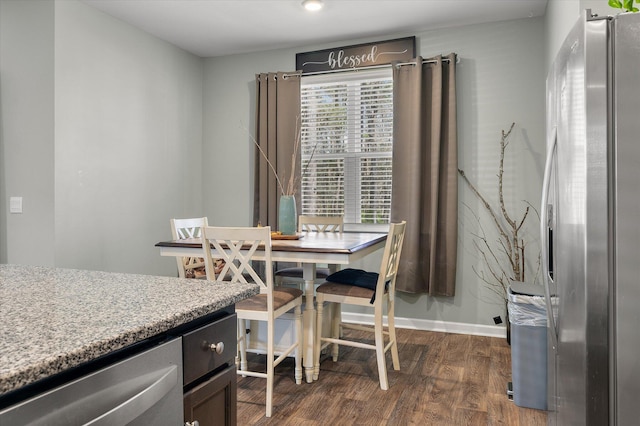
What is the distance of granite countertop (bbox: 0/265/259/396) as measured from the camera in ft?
2.32

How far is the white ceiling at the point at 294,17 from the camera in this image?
3.43 meters

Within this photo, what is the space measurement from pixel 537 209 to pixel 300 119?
2154 mm

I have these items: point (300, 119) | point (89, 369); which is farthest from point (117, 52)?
point (89, 369)

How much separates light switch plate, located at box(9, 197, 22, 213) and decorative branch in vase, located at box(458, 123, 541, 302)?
130 inches

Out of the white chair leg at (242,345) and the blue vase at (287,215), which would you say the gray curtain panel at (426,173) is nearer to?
the blue vase at (287,215)

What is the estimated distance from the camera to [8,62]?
325 cm

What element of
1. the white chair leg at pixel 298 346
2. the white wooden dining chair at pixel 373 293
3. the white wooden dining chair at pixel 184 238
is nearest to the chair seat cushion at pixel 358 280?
Result: the white wooden dining chair at pixel 373 293

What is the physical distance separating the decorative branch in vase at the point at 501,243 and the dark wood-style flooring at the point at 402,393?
1.92ft

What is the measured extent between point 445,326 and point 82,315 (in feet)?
Answer: 11.3

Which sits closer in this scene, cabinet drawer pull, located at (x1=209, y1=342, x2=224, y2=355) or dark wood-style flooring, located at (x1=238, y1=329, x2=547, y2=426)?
cabinet drawer pull, located at (x1=209, y1=342, x2=224, y2=355)

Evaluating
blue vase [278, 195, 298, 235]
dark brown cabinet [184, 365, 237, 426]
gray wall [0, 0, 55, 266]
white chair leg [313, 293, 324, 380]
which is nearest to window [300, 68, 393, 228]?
blue vase [278, 195, 298, 235]

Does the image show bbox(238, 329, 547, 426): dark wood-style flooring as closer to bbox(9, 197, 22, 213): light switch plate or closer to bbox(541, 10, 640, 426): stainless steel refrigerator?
bbox(541, 10, 640, 426): stainless steel refrigerator

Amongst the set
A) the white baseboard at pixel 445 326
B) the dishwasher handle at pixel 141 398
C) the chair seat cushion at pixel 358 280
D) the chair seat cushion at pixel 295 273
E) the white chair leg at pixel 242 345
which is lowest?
the white baseboard at pixel 445 326

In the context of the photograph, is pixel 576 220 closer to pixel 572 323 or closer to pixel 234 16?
pixel 572 323
